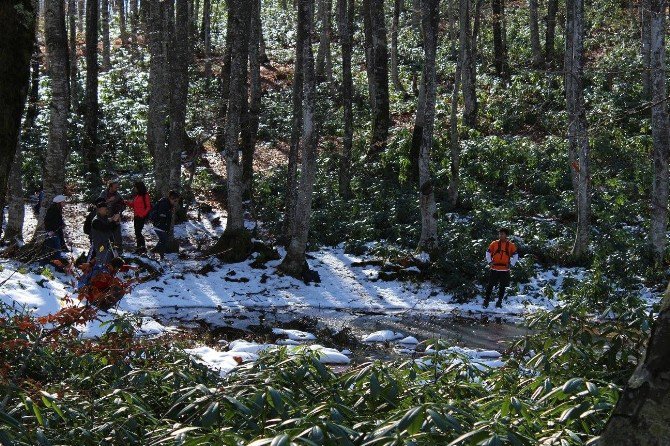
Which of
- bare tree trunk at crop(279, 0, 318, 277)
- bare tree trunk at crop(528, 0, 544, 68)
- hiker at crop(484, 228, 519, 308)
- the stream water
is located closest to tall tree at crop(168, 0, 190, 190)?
bare tree trunk at crop(279, 0, 318, 277)

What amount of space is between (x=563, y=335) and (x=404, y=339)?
714cm

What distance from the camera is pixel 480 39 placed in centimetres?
3662

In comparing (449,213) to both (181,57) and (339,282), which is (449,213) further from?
(181,57)

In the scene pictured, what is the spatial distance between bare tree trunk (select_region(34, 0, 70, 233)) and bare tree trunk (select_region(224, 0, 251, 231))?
352 cm

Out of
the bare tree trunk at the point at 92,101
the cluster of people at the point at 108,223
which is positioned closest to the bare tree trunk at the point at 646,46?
the cluster of people at the point at 108,223

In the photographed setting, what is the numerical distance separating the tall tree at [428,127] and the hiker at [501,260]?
2539 millimetres

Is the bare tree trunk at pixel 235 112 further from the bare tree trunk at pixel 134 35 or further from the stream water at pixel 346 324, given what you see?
the bare tree trunk at pixel 134 35

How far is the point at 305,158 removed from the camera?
53.2 ft

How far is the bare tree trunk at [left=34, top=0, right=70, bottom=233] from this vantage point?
15.0m

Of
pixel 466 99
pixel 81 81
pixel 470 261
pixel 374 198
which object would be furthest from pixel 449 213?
pixel 81 81

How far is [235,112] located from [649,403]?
15.6 metres

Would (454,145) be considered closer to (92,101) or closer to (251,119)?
(251,119)

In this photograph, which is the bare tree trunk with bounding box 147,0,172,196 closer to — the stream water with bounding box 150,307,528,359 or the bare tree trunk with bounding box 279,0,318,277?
the bare tree trunk with bounding box 279,0,318,277

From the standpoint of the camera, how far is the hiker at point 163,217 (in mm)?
17703
